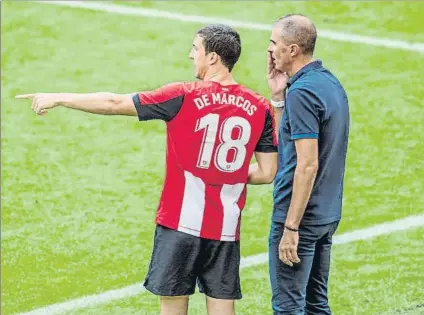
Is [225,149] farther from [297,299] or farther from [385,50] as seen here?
[385,50]

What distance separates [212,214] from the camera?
19.5 ft

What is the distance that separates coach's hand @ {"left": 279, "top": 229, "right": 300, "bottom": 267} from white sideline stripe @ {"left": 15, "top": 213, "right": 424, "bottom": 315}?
7.10ft

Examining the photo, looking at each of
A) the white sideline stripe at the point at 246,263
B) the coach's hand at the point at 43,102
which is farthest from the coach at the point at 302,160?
the white sideline stripe at the point at 246,263

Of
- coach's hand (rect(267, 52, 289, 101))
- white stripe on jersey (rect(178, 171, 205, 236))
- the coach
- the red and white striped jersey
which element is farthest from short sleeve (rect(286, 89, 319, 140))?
white stripe on jersey (rect(178, 171, 205, 236))

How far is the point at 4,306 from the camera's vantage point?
25.3ft

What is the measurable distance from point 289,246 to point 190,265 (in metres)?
0.51

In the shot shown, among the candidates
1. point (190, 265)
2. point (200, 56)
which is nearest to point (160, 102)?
point (200, 56)

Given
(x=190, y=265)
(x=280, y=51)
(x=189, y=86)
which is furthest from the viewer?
(x=190, y=265)

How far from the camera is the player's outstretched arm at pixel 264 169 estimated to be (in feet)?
19.9

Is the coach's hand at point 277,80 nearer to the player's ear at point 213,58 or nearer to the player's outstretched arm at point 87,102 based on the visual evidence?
the player's ear at point 213,58

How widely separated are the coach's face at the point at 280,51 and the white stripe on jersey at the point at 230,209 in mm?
611

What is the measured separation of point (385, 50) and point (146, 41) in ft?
7.58

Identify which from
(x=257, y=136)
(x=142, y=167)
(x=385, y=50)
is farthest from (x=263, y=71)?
(x=257, y=136)

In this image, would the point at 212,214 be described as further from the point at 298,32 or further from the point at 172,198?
the point at 298,32
